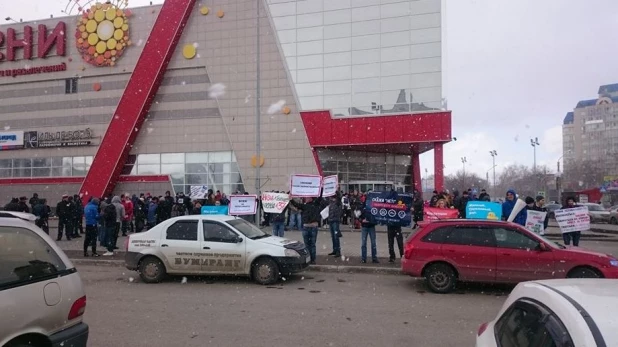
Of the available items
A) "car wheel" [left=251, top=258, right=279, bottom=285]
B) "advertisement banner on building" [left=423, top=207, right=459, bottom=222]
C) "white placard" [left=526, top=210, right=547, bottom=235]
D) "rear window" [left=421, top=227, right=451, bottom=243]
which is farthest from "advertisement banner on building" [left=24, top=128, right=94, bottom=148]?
"rear window" [left=421, top=227, right=451, bottom=243]

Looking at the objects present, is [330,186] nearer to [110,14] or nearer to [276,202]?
[276,202]

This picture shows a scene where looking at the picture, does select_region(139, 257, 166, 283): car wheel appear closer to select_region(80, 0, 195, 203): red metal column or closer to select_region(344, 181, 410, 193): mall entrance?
select_region(344, 181, 410, 193): mall entrance

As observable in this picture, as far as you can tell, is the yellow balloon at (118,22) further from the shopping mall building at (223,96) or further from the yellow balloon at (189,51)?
the yellow balloon at (189,51)

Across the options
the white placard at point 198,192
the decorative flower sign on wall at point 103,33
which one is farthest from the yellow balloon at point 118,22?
the white placard at point 198,192

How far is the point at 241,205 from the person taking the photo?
16.4 m

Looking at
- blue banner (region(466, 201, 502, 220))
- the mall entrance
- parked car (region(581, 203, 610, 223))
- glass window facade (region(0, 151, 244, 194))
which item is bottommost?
parked car (region(581, 203, 610, 223))

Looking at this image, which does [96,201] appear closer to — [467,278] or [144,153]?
[467,278]

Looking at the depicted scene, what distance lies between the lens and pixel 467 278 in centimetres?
885

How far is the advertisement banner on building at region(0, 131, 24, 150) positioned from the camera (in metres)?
36.2

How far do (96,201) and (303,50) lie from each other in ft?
66.5

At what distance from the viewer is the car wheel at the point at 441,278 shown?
8875mm

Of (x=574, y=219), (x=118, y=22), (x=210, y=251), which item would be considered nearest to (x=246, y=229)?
(x=210, y=251)

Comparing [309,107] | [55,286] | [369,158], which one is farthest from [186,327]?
[369,158]

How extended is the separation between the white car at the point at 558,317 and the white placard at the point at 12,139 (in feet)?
134
